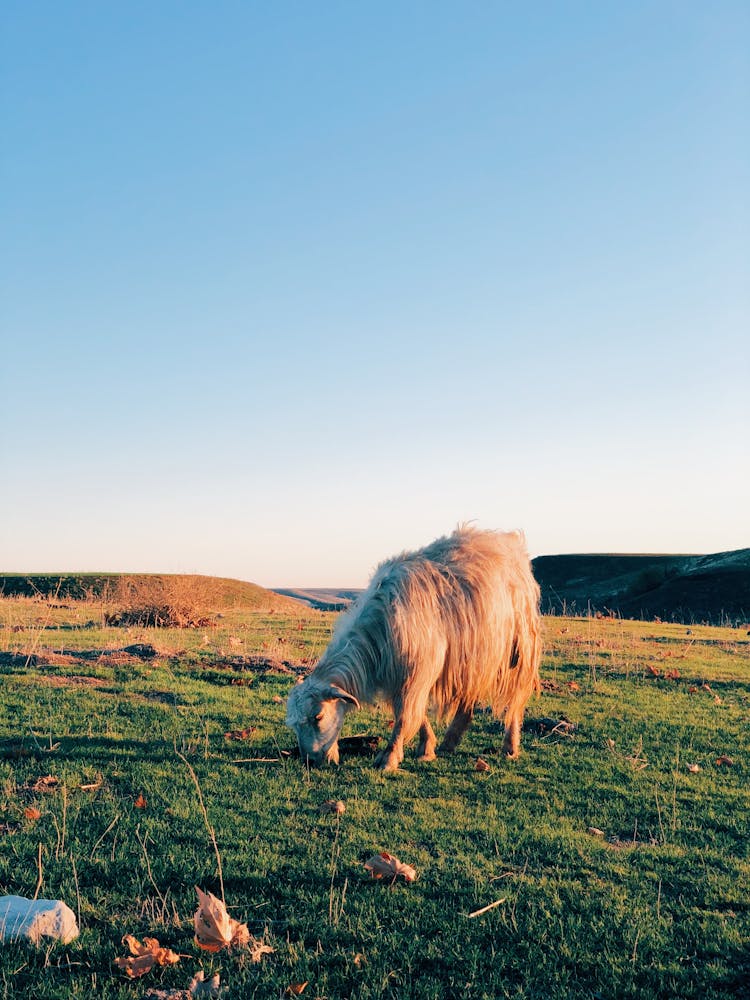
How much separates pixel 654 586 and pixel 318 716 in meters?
51.8

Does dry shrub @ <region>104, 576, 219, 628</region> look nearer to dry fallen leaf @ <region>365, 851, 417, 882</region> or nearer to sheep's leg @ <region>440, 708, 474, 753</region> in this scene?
sheep's leg @ <region>440, 708, 474, 753</region>

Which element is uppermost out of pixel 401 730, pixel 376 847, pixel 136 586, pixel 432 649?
pixel 432 649

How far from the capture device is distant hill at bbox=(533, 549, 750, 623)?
4601 cm

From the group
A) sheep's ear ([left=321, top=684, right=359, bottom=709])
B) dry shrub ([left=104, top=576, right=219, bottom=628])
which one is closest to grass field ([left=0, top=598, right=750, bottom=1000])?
sheep's ear ([left=321, top=684, right=359, bottom=709])

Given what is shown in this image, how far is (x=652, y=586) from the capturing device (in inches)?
2124

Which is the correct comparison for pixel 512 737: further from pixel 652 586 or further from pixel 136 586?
pixel 652 586

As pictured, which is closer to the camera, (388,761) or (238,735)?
(388,761)

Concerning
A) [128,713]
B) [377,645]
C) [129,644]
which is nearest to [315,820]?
[377,645]

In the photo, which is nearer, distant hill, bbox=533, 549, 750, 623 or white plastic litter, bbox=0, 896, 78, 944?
white plastic litter, bbox=0, 896, 78, 944

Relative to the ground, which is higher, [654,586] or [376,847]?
[654,586]

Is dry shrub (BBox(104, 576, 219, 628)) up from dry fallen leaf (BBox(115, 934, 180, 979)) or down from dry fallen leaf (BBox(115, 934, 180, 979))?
up

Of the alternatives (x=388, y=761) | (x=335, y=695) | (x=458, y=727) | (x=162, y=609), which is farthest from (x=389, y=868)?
(x=162, y=609)

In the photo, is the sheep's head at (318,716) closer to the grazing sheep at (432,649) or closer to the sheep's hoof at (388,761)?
the grazing sheep at (432,649)

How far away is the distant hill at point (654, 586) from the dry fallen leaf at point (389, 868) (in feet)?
110
